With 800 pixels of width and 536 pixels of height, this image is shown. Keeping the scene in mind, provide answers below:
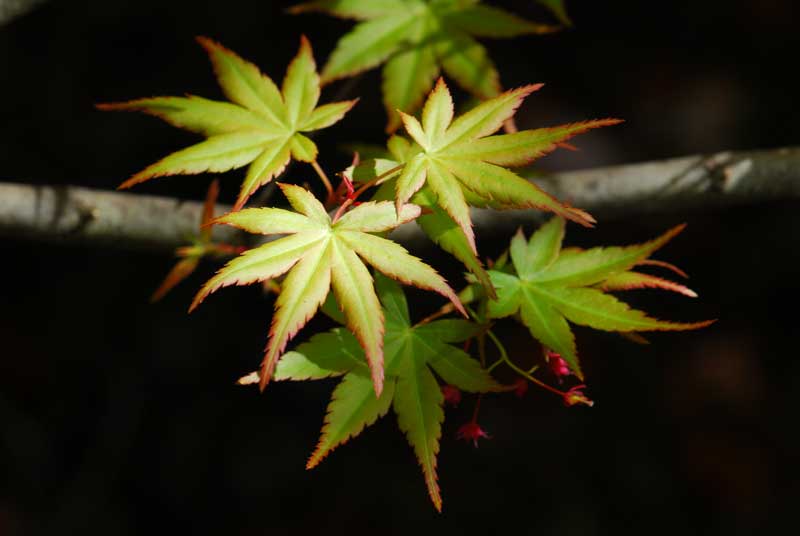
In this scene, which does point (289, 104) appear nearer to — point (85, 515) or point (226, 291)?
point (226, 291)

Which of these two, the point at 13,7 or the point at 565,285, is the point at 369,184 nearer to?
the point at 565,285

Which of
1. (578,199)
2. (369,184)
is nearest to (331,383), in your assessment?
(578,199)

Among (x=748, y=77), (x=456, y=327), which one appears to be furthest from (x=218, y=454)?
(x=748, y=77)

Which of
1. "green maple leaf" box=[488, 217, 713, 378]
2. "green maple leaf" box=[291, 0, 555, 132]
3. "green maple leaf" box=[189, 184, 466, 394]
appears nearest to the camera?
"green maple leaf" box=[189, 184, 466, 394]

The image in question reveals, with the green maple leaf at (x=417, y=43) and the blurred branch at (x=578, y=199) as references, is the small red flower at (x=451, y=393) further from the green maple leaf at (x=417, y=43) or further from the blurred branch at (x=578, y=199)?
the green maple leaf at (x=417, y=43)

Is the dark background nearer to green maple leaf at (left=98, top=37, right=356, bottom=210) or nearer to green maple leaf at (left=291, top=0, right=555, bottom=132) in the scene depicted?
green maple leaf at (left=291, top=0, right=555, bottom=132)

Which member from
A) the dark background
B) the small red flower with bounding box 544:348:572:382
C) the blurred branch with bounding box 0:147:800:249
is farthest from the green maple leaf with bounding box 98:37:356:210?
the dark background
